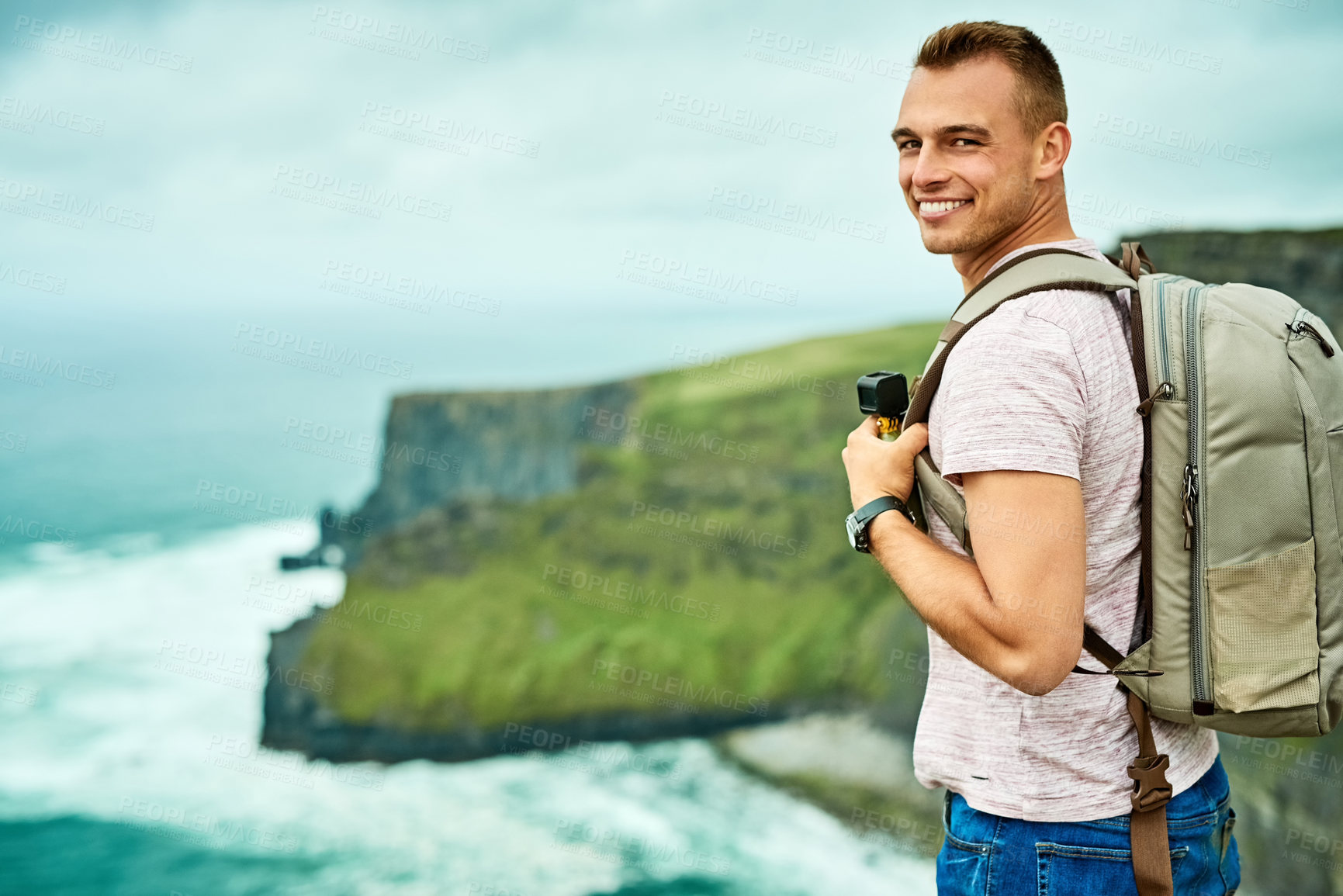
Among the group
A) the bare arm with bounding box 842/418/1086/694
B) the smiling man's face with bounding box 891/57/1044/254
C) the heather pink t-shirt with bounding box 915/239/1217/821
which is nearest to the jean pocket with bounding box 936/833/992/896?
the heather pink t-shirt with bounding box 915/239/1217/821

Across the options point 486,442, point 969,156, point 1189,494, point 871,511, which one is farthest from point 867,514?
point 486,442

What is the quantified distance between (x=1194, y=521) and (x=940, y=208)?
3.11 ft

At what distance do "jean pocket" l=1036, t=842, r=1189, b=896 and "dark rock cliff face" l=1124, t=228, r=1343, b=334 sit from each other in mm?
13392

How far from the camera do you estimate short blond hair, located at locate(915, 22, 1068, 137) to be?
2330mm

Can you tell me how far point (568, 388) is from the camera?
3534cm

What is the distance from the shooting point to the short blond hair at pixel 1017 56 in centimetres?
233

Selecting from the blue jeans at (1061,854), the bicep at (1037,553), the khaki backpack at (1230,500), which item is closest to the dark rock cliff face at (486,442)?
the blue jeans at (1061,854)

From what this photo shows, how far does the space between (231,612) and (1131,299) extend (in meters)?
49.5

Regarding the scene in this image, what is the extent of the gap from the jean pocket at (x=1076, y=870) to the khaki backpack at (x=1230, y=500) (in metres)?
0.36

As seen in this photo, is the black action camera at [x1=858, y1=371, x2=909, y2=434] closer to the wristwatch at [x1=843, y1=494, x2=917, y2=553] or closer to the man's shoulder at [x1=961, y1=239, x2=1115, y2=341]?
the wristwatch at [x1=843, y1=494, x2=917, y2=553]

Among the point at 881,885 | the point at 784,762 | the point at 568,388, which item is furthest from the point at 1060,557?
the point at 568,388

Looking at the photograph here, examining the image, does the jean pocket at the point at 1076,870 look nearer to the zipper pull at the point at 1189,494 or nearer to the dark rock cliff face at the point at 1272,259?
the zipper pull at the point at 1189,494

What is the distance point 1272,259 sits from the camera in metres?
14.4

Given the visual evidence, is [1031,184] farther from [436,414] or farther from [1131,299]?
[436,414]
